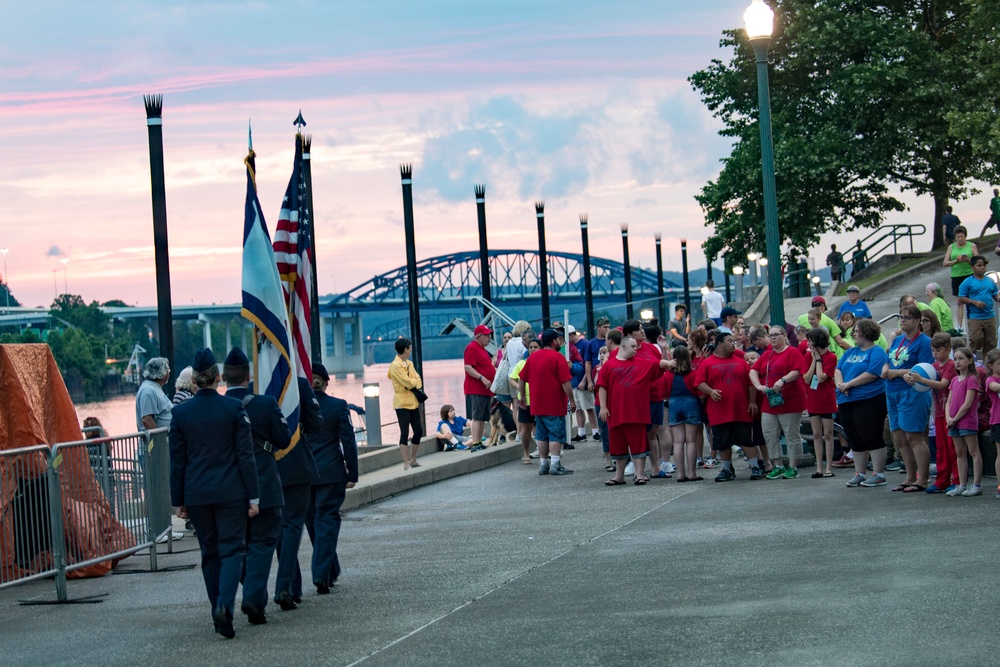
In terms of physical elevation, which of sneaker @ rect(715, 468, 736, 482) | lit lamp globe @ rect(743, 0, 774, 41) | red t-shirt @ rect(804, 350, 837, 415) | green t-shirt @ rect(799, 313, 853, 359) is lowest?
sneaker @ rect(715, 468, 736, 482)

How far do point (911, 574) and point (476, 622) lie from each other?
2.97 meters

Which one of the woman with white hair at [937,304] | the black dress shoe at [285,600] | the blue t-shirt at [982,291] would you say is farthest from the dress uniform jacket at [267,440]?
the blue t-shirt at [982,291]

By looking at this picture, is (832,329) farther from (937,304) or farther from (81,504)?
(81,504)

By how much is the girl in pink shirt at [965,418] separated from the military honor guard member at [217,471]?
706cm

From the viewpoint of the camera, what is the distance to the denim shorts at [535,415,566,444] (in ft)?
58.7

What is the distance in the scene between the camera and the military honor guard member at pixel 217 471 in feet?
28.2

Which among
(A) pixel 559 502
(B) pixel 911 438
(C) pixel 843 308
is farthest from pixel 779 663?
(C) pixel 843 308

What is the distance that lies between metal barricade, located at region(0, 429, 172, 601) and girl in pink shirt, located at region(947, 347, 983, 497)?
294 inches

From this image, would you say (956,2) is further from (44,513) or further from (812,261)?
(44,513)

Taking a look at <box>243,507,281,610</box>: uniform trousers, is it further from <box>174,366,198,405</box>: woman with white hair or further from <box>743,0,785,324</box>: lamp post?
<box>743,0,785,324</box>: lamp post

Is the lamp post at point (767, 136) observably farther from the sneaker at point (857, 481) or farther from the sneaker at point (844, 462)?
the sneaker at point (857, 481)

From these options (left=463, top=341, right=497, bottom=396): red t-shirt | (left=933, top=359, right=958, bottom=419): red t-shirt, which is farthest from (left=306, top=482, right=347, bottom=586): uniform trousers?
(left=463, top=341, right=497, bottom=396): red t-shirt

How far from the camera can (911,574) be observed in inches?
356

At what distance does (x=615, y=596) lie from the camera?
8.99 metres
